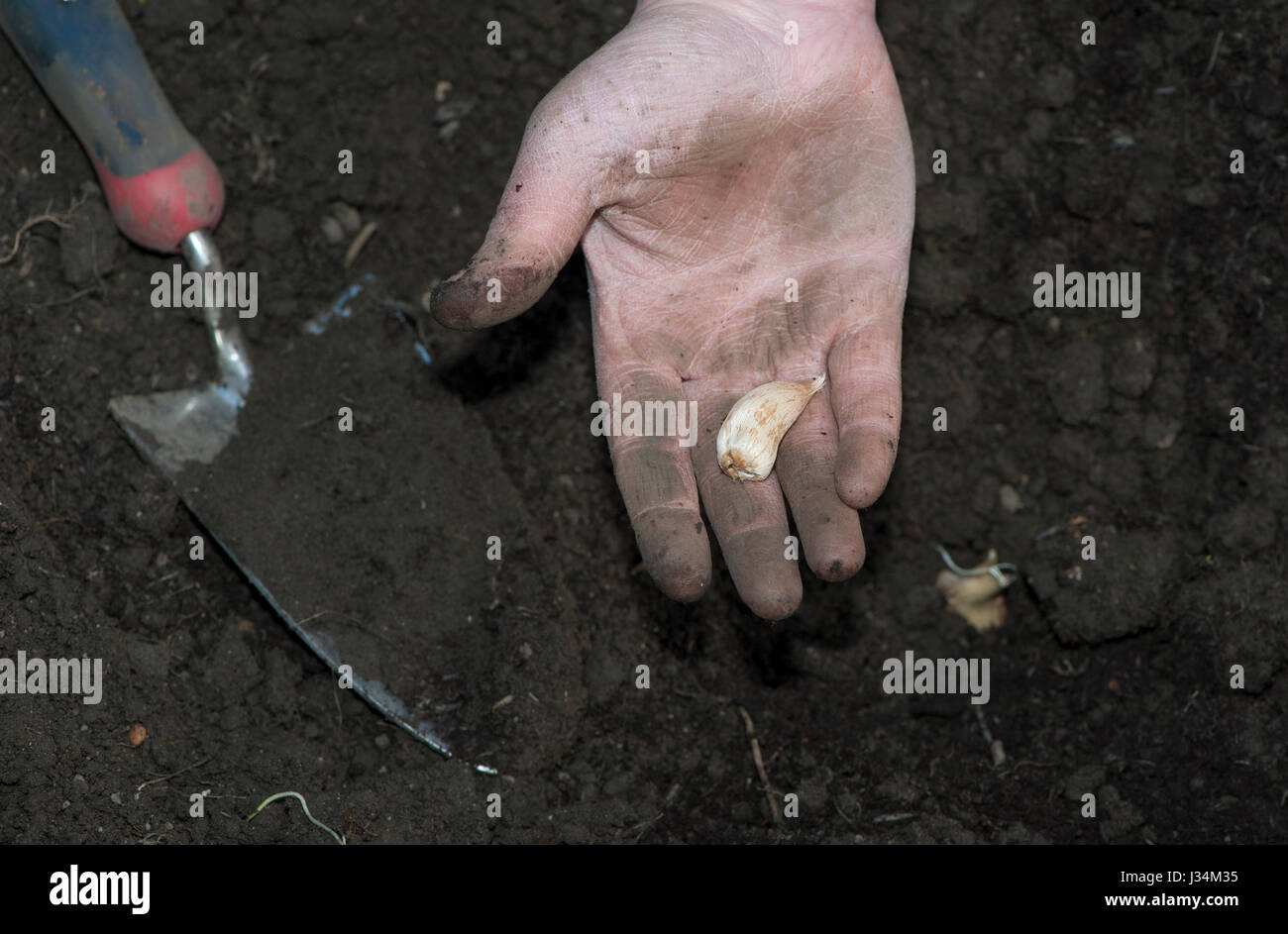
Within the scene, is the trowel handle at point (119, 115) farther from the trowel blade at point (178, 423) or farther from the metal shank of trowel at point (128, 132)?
the trowel blade at point (178, 423)

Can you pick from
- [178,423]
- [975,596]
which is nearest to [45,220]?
[178,423]

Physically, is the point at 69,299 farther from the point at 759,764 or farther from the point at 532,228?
the point at 759,764

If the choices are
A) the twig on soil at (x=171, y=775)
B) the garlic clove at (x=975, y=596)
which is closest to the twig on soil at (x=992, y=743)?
the garlic clove at (x=975, y=596)

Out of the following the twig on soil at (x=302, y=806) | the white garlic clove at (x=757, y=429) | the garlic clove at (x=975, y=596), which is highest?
the white garlic clove at (x=757, y=429)

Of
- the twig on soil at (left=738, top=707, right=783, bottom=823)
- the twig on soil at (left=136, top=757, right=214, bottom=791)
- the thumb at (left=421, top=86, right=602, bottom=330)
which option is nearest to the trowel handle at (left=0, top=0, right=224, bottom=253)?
the thumb at (left=421, top=86, right=602, bottom=330)

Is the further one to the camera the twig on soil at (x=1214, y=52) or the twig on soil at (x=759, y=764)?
the twig on soil at (x=1214, y=52)

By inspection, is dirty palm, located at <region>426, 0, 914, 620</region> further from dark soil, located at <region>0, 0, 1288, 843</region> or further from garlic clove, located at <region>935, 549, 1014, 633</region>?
garlic clove, located at <region>935, 549, 1014, 633</region>
